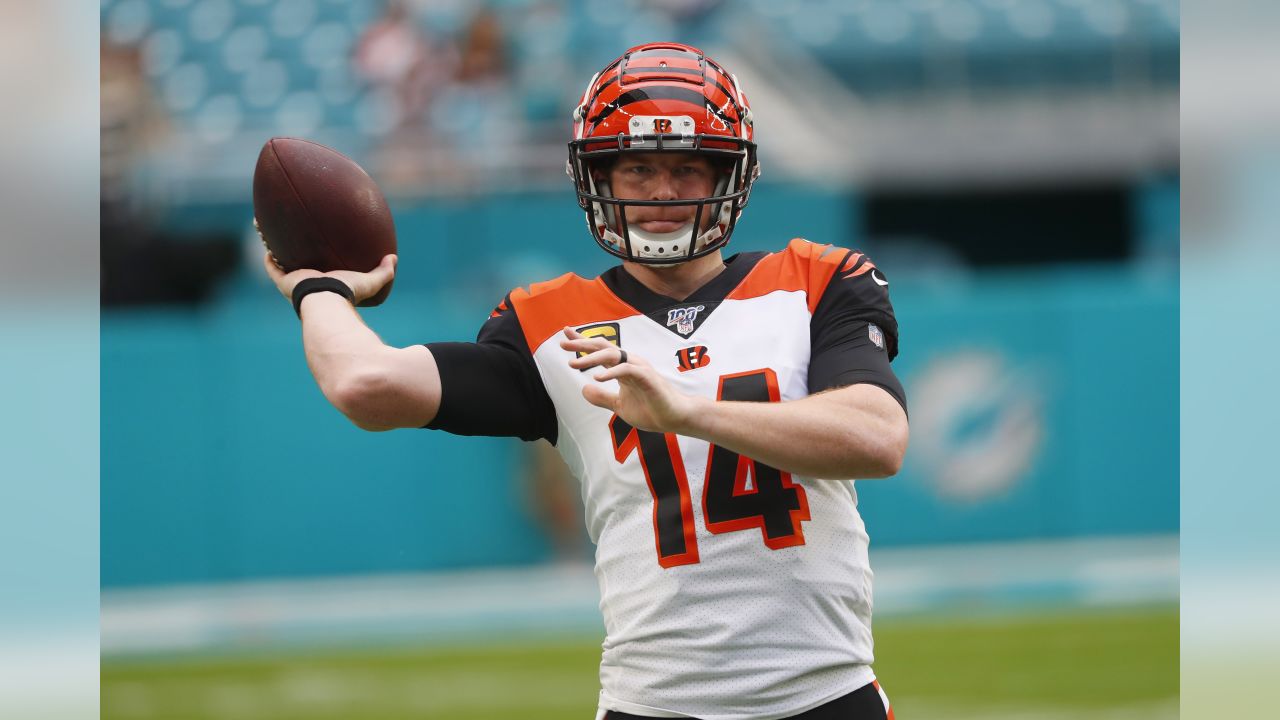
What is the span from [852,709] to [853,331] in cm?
60

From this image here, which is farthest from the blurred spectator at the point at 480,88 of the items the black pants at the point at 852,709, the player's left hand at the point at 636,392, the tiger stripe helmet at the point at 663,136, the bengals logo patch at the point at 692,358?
the player's left hand at the point at 636,392

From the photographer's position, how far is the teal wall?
8703 millimetres

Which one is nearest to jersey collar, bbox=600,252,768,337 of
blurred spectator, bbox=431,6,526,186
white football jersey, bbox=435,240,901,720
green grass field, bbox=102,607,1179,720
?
white football jersey, bbox=435,240,901,720

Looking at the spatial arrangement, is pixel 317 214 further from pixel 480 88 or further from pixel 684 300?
pixel 480 88

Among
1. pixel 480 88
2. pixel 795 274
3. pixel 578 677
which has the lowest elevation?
pixel 578 677

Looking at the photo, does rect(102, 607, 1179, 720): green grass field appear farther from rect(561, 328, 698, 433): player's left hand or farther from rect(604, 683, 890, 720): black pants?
rect(561, 328, 698, 433): player's left hand

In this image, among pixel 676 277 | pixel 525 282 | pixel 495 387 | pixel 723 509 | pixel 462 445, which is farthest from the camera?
pixel 525 282

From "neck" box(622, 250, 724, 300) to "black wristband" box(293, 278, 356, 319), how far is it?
469 mm

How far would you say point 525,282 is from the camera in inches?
390

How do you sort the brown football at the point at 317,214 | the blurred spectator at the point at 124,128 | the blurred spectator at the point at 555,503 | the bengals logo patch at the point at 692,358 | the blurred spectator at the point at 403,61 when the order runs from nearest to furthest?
1. the bengals logo patch at the point at 692,358
2. the brown football at the point at 317,214
3. the blurred spectator at the point at 555,503
4. the blurred spectator at the point at 124,128
5. the blurred spectator at the point at 403,61

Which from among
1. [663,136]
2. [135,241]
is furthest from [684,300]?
[135,241]

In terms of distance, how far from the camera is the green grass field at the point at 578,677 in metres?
6.02

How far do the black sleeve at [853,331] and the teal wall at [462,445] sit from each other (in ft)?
20.0

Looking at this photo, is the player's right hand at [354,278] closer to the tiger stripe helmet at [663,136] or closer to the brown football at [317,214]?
the brown football at [317,214]
